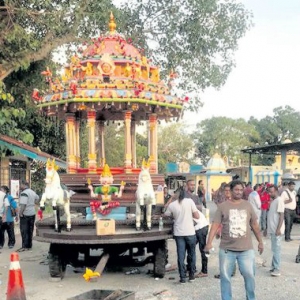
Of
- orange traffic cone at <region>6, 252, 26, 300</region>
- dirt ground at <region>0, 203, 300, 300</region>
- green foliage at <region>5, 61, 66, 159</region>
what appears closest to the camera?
orange traffic cone at <region>6, 252, 26, 300</region>

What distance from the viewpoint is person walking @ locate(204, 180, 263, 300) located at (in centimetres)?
546

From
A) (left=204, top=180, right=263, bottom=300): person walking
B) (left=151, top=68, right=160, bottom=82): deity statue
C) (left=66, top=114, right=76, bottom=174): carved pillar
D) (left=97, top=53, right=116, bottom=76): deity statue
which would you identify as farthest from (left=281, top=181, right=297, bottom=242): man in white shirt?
(left=204, top=180, right=263, bottom=300): person walking

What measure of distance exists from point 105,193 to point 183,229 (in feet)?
5.96


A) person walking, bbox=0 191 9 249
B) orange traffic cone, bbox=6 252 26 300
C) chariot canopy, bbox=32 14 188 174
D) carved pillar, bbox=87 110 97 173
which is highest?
chariot canopy, bbox=32 14 188 174

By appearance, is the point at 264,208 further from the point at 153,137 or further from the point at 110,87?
the point at 110,87

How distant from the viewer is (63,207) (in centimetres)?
773

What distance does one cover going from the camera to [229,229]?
5.50 metres

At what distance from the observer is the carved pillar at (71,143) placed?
30.8 feet

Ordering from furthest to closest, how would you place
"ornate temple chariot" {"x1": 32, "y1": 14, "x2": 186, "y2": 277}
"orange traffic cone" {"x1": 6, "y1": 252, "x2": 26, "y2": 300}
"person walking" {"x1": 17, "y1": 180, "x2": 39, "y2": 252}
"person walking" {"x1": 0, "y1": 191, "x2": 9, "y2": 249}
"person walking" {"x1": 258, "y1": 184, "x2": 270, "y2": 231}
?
"person walking" {"x1": 258, "y1": 184, "x2": 270, "y2": 231} < "person walking" {"x1": 0, "y1": 191, "x2": 9, "y2": 249} < "person walking" {"x1": 17, "y1": 180, "x2": 39, "y2": 252} < "ornate temple chariot" {"x1": 32, "y1": 14, "x2": 186, "y2": 277} < "orange traffic cone" {"x1": 6, "y1": 252, "x2": 26, "y2": 300}

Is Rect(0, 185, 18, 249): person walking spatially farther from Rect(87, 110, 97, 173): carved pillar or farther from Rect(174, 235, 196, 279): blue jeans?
Rect(174, 235, 196, 279): blue jeans

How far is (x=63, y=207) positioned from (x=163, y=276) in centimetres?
215

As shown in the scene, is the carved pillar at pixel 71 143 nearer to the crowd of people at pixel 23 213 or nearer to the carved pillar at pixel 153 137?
the carved pillar at pixel 153 137

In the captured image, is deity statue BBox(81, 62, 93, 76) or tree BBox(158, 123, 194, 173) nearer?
deity statue BBox(81, 62, 93, 76)

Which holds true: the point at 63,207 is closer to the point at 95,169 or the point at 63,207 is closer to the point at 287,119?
the point at 95,169
